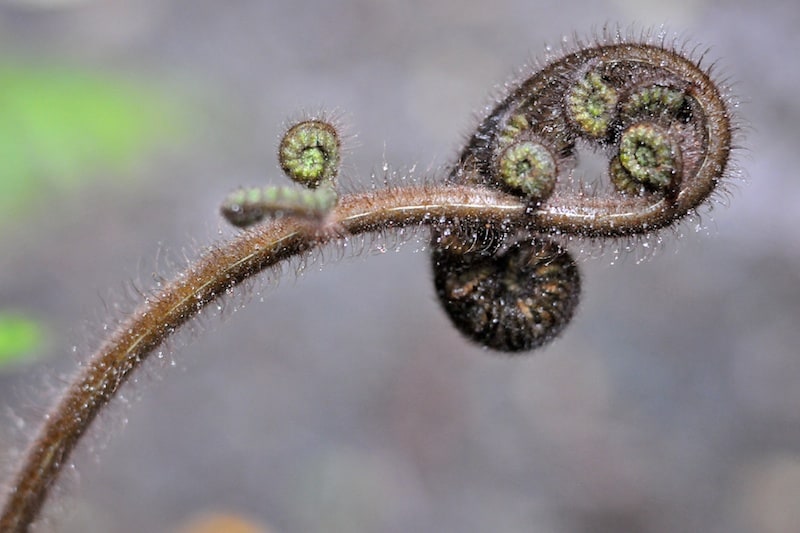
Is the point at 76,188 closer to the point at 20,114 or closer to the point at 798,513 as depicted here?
the point at 20,114

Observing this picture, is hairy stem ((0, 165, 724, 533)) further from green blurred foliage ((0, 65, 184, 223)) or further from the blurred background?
green blurred foliage ((0, 65, 184, 223))

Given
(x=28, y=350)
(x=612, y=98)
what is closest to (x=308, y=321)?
(x=28, y=350)

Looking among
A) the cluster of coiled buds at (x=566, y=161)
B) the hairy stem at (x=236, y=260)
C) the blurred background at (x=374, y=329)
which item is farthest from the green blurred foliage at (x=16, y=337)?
the blurred background at (x=374, y=329)

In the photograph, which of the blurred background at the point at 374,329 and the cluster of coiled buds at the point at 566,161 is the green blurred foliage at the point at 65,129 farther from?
the cluster of coiled buds at the point at 566,161

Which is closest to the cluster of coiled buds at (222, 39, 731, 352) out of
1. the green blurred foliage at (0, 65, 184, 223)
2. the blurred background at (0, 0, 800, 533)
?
the blurred background at (0, 0, 800, 533)

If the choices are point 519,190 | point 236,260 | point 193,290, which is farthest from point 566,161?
point 193,290

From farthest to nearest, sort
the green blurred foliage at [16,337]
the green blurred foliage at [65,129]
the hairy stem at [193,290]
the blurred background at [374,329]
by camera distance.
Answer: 1. the blurred background at [374,329]
2. the green blurred foliage at [65,129]
3. the green blurred foliage at [16,337]
4. the hairy stem at [193,290]

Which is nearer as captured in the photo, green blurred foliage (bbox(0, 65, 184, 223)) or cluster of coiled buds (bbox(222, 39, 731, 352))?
cluster of coiled buds (bbox(222, 39, 731, 352))

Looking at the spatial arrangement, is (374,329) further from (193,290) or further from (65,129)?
(193,290)
